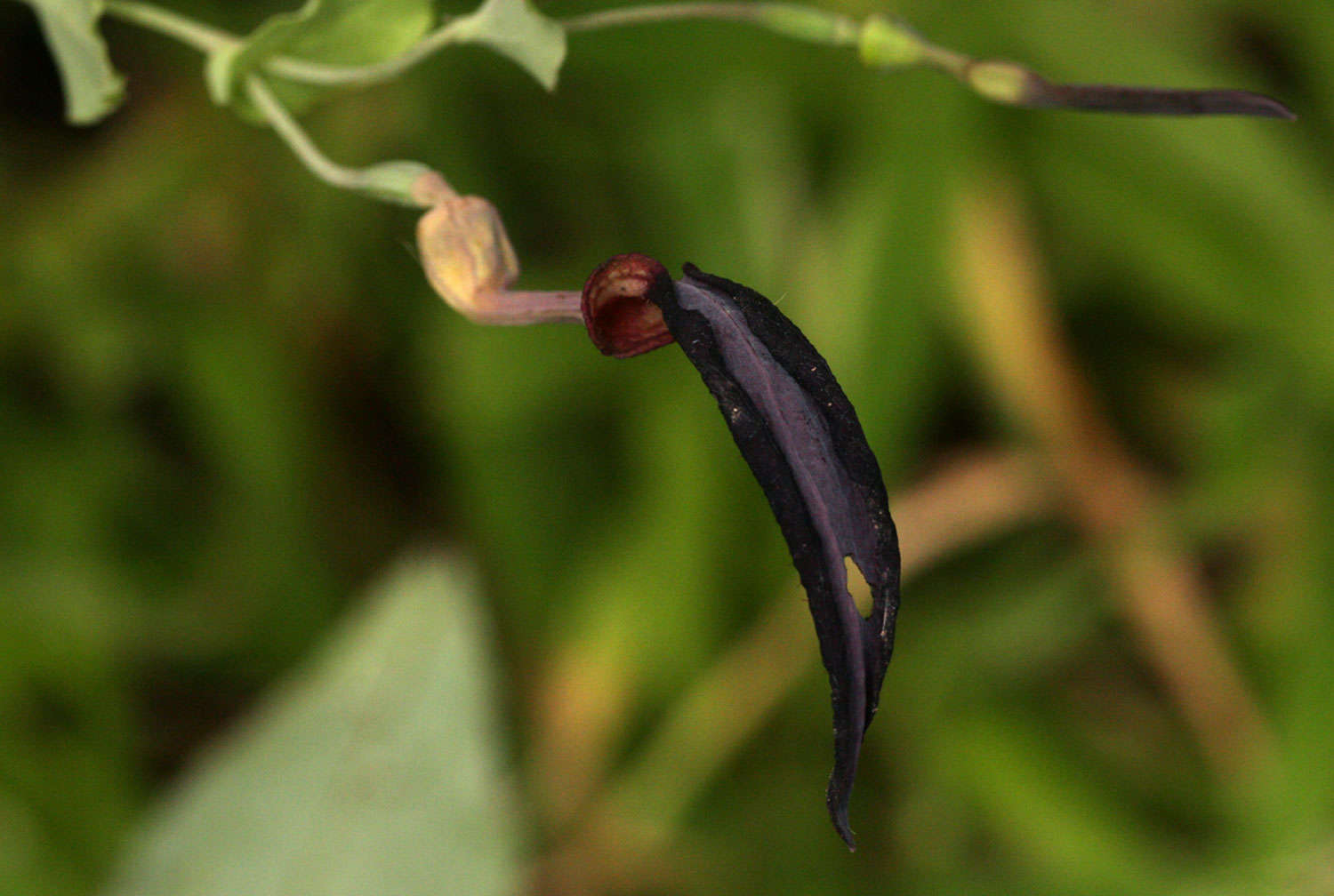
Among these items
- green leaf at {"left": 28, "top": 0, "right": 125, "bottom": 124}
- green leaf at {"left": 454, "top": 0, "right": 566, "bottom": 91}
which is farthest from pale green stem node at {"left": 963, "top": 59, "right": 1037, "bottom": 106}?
green leaf at {"left": 28, "top": 0, "right": 125, "bottom": 124}

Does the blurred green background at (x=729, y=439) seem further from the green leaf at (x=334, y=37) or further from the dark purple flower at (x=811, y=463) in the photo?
the dark purple flower at (x=811, y=463)

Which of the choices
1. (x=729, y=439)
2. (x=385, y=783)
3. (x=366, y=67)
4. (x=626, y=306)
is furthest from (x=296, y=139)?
(x=729, y=439)

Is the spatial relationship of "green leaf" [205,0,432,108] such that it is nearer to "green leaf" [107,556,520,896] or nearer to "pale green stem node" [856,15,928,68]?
"pale green stem node" [856,15,928,68]

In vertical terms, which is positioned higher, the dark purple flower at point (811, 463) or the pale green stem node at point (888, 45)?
the pale green stem node at point (888, 45)

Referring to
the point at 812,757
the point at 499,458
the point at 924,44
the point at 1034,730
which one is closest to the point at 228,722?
the point at 499,458

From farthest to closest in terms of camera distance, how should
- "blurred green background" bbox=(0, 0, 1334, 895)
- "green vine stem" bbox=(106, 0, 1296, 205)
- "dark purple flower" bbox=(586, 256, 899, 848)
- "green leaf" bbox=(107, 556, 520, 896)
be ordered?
"blurred green background" bbox=(0, 0, 1334, 895)
"green leaf" bbox=(107, 556, 520, 896)
"green vine stem" bbox=(106, 0, 1296, 205)
"dark purple flower" bbox=(586, 256, 899, 848)

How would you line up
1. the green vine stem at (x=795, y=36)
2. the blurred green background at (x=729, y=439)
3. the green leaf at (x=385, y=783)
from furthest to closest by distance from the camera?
the blurred green background at (x=729, y=439) → the green leaf at (x=385, y=783) → the green vine stem at (x=795, y=36)

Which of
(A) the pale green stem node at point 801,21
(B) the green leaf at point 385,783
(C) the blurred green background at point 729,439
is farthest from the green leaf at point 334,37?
(C) the blurred green background at point 729,439

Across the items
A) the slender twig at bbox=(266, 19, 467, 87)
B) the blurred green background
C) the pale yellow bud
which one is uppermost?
the slender twig at bbox=(266, 19, 467, 87)

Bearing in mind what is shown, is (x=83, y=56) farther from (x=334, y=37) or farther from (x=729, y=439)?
(x=729, y=439)
